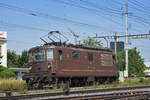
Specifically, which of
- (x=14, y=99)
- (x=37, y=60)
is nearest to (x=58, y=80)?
(x=37, y=60)

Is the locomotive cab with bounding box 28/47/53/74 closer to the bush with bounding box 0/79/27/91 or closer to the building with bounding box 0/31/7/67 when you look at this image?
the bush with bounding box 0/79/27/91

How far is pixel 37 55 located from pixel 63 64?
2147 mm

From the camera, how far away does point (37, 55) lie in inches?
803

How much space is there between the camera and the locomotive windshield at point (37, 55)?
20.0m

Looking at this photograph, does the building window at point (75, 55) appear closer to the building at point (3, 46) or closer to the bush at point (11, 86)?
the bush at point (11, 86)

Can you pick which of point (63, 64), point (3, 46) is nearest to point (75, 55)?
point (63, 64)

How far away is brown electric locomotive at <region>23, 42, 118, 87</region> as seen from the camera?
63.9 feet

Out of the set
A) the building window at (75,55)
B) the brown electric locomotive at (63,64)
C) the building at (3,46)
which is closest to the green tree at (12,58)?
the building at (3,46)

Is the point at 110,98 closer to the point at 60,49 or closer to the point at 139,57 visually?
the point at 60,49

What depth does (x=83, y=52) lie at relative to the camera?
866 inches

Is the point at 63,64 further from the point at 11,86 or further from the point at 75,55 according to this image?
the point at 11,86

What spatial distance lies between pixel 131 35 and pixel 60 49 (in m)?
23.5

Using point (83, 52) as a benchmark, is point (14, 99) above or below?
below

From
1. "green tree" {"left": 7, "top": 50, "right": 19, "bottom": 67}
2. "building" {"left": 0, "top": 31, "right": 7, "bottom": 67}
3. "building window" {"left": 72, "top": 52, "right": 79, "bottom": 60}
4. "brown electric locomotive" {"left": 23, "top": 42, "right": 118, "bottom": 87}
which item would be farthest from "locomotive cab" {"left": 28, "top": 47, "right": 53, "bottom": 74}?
"green tree" {"left": 7, "top": 50, "right": 19, "bottom": 67}
